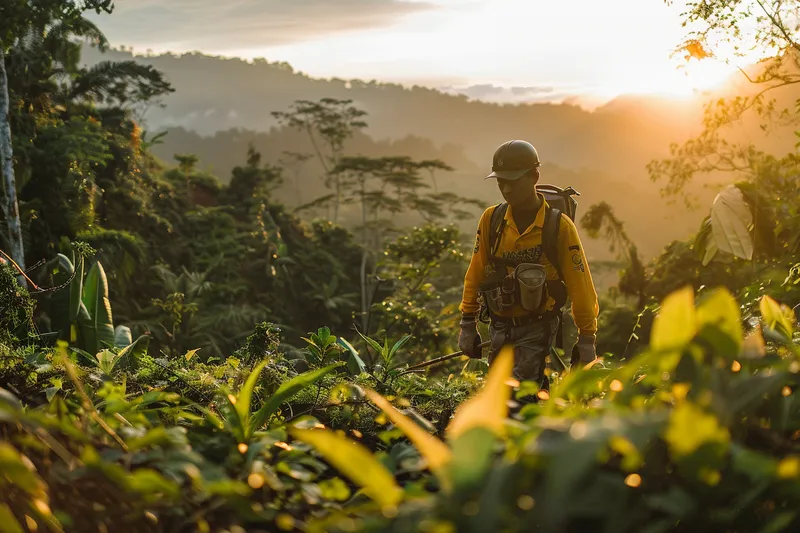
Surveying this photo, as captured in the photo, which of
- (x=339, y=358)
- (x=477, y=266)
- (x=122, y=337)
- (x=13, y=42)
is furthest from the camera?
(x=13, y=42)

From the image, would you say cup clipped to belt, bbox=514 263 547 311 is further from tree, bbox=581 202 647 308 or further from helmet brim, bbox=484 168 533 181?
tree, bbox=581 202 647 308

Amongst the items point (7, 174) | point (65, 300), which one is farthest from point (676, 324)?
point (7, 174)

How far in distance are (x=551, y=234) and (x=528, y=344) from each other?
2.30 ft

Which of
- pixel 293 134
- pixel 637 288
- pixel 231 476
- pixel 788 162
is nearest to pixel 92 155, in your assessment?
pixel 637 288

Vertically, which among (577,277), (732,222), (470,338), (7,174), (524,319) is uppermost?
(7,174)

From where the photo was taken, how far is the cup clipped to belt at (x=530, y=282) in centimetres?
361

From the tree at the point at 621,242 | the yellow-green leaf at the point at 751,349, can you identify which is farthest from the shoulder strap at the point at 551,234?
the tree at the point at 621,242

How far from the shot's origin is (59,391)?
7.11 feet

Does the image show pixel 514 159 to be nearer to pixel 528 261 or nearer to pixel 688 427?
pixel 528 261

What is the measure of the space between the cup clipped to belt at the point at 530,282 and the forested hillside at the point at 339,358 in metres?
0.52

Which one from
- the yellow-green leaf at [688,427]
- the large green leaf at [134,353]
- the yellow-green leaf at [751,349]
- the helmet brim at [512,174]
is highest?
the helmet brim at [512,174]

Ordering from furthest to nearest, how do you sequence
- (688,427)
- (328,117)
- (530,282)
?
(328,117)
(530,282)
(688,427)

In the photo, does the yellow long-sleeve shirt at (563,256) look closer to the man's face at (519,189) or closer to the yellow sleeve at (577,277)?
the yellow sleeve at (577,277)

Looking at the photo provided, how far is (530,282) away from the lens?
3.61 m
